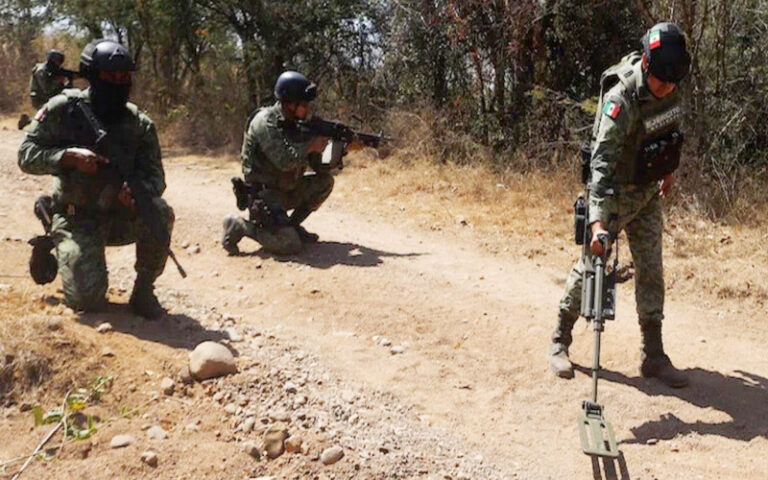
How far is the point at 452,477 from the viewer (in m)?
3.33

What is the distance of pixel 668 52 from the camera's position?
377 centimetres

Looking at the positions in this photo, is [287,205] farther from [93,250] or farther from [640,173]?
[640,173]

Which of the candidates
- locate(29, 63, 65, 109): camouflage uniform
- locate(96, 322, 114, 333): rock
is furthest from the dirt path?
locate(29, 63, 65, 109): camouflage uniform

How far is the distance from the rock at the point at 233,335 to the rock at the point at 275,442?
1240mm

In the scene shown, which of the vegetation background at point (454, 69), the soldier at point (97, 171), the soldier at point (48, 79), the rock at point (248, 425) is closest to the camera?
the rock at point (248, 425)

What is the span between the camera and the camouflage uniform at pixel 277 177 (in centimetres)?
640

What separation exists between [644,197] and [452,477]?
1857 millimetres

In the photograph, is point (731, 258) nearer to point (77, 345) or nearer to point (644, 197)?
point (644, 197)

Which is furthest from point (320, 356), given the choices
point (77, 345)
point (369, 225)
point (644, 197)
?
point (369, 225)

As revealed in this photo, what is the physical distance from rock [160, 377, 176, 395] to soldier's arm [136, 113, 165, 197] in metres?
1.39

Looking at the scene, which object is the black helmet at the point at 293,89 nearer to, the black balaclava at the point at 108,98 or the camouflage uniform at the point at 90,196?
the camouflage uniform at the point at 90,196

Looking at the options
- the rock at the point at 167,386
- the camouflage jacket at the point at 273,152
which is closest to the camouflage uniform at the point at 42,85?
the camouflage jacket at the point at 273,152

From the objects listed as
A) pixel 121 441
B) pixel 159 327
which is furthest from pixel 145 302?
pixel 121 441

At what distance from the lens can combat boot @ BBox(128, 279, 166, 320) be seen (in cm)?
491
